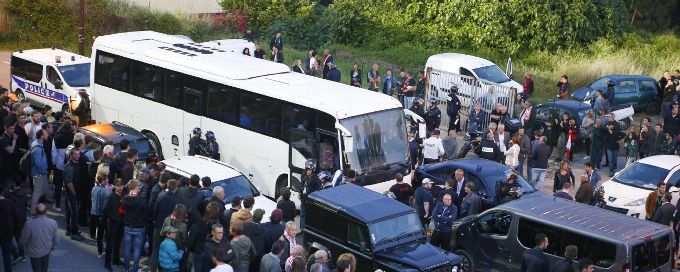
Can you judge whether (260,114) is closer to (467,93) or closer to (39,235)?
(39,235)

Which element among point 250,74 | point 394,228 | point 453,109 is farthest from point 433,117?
point 394,228

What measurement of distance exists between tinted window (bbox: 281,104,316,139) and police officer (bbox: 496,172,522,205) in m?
3.90

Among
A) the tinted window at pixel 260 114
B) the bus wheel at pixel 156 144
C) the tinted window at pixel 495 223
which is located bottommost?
the bus wheel at pixel 156 144

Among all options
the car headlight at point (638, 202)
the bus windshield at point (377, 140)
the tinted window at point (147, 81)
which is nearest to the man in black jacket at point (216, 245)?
the bus windshield at point (377, 140)

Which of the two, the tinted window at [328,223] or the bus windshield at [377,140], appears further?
the bus windshield at [377,140]

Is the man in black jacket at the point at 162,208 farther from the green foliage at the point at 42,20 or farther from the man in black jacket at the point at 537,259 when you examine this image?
the green foliage at the point at 42,20

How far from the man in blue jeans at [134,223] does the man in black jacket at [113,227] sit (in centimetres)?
21

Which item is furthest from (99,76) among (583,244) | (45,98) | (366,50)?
(366,50)

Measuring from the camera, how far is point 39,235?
612 inches

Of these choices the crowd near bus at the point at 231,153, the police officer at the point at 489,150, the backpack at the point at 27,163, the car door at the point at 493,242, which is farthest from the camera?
the police officer at the point at 489,150

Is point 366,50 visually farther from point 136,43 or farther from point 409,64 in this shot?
point 136,43

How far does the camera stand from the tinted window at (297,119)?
2103 cm

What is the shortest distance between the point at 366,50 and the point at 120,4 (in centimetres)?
1037

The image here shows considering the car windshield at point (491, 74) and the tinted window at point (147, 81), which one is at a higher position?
the tinted window at point (147, 81)
